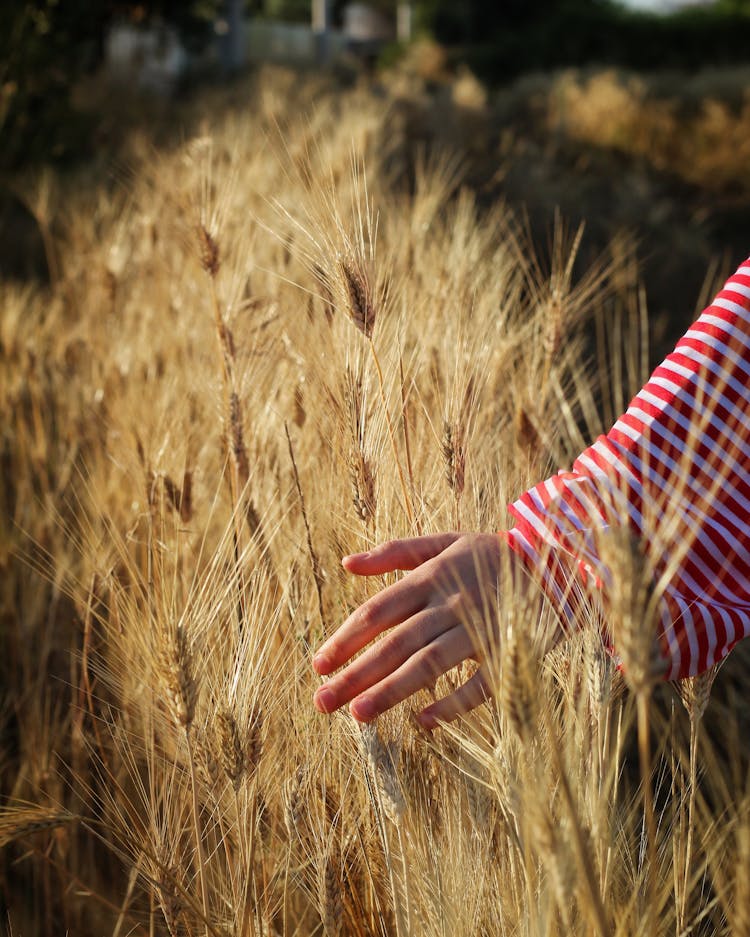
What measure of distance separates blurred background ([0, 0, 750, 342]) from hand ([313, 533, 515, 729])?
1.03m

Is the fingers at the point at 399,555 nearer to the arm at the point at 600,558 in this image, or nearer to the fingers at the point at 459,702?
the arm at the point at 600,558

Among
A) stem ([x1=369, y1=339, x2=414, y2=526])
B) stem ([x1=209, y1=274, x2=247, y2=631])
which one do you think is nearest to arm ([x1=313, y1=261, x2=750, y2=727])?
stem ([x1=369, y1=339, x2=414, y2=526])

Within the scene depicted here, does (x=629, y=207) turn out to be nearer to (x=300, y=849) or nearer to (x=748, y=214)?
(x=748, y=214)

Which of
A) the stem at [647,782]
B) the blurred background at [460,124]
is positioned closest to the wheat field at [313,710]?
the stem at [647,782]

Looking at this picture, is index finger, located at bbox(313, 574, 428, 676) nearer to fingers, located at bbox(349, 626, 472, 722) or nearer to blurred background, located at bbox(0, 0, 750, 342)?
fingers, located at bbox(349, 626, 472, 722)

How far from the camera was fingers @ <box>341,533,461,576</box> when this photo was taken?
0.79 meters

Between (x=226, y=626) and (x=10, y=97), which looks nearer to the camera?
(x=226, y=626)

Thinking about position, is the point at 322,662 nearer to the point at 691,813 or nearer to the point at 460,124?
the point at 691,813

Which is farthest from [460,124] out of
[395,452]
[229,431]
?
[395,452]

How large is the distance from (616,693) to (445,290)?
2.50 ft

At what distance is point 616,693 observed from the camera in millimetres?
856

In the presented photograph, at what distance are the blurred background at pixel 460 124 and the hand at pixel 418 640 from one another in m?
1.03

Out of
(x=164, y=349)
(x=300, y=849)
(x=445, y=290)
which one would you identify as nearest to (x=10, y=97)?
(x=164, y=349)

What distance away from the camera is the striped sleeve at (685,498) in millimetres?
751
